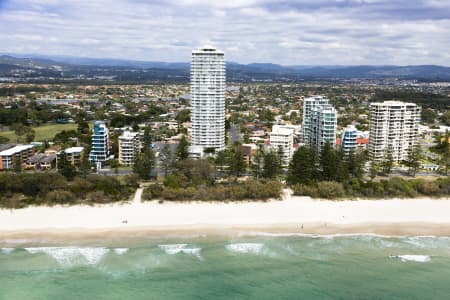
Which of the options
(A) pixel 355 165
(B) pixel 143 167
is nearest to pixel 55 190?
(B) pixel 143 167

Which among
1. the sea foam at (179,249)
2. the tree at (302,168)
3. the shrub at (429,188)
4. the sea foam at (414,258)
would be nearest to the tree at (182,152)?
the tree at (302,168)

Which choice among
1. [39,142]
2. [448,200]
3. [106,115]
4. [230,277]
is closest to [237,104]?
[106,115]

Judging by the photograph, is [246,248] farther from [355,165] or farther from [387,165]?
[387,165]

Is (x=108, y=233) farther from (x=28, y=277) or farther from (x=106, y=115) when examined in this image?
(x=106, y=115)

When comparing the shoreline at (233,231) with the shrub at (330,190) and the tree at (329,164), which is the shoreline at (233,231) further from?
the tree at (329,164)

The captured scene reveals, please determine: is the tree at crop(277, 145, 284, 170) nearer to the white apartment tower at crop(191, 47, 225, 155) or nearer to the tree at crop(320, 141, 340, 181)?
the tree at crop(320, 141, 340, 181)

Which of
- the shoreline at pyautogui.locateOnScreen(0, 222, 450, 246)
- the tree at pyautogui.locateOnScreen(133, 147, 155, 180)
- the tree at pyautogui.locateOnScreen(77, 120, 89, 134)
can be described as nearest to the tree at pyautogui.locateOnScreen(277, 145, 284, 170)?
the shoreline at pyautogui.locateOnScreen(0, 222, 450, 246)
